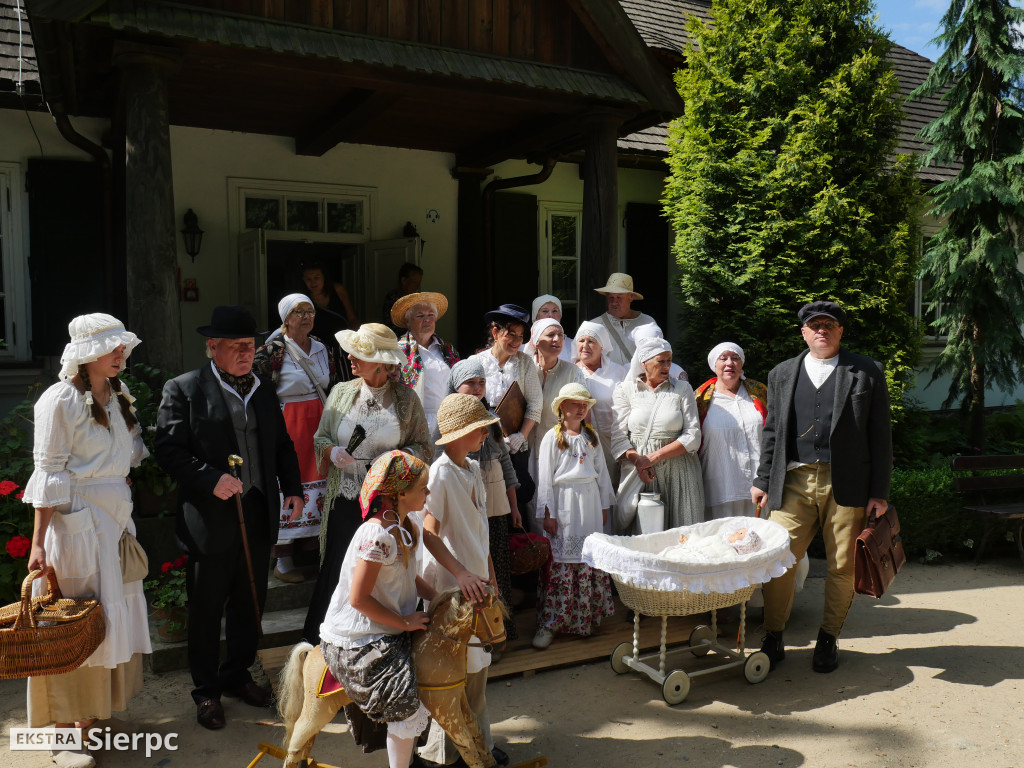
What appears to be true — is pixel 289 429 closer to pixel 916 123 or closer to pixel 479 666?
pixel 479 666

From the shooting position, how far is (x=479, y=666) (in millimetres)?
3566

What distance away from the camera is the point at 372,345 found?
434cm

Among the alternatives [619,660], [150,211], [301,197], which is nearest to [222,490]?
[619,660]

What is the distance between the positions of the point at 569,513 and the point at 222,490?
2083 mm

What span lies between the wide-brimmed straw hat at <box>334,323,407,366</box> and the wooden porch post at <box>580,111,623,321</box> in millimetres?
3200

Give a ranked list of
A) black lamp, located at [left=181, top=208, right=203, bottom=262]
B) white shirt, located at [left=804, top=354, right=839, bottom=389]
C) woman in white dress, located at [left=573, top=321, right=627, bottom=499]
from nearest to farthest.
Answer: white shirt, located at [left=804, top=354, right=839, bottom=389] < woman in white dress, located at [left=573, top=321, right=627, bottom=499] < black lamp, located at [left=181, top=208, right=203, bottom=262]

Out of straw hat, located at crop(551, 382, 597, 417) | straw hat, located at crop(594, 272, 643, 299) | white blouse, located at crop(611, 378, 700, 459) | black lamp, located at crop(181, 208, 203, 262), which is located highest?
black lamp, located at crop(181, 208, 203, 262)

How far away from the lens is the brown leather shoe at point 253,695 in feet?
14.1

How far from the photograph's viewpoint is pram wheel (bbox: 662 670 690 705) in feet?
14.4

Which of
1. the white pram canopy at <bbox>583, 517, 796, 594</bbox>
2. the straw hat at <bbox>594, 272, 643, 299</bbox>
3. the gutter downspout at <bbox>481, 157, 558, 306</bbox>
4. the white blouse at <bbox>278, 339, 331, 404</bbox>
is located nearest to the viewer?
the white pram canopy at <bbox>583, 517, 796, 594</bbox>

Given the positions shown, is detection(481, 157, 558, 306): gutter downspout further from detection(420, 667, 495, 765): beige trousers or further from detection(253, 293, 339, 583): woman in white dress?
detection(420, 667, 495, 765): beige trousers

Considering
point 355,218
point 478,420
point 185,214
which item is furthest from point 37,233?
point 478,420

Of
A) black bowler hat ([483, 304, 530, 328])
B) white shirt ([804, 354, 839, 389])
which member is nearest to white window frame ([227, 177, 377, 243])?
black bowler hat ([483, 304, 530, 328])

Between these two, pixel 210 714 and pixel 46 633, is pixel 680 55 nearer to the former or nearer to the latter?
pixel 210 714
